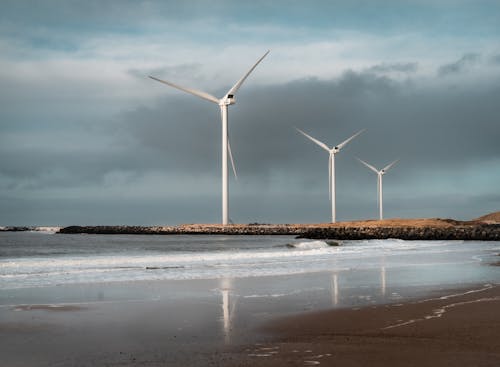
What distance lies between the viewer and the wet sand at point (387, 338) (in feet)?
25.9

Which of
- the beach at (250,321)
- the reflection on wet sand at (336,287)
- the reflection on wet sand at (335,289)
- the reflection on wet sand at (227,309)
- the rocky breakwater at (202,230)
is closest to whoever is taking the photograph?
the beach at (250,321)

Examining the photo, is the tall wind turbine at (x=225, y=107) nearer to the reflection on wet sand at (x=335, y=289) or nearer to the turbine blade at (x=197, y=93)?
the turbine blade at (x=197, y=93)

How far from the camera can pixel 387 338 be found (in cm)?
940

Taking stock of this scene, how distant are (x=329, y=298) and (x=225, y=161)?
2263 inches

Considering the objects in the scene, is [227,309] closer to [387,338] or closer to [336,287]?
[387,338]

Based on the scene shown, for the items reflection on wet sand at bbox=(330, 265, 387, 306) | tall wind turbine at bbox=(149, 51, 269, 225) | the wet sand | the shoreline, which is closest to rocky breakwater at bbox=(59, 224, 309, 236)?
the shoreline

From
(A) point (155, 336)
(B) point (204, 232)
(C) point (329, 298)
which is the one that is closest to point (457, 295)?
(C) point (329, 298)

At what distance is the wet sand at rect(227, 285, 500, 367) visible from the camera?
7.90 meters

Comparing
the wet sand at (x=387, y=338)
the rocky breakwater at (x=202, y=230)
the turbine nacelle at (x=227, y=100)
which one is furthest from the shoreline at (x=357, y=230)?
the wet sand at (x=387, y=338)

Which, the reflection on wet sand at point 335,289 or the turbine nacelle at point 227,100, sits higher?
the turbine nacelle at point 227,100

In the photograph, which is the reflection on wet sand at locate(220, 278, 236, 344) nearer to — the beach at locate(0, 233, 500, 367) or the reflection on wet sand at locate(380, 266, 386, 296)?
the beach at locate(0, 233, 500, 367)

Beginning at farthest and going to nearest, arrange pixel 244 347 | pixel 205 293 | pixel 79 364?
pixel 205 293 < pixel 244 347 < pixel 79 364

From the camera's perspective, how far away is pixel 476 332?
9.68 m

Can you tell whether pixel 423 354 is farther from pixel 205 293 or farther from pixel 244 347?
pixel 205 293
